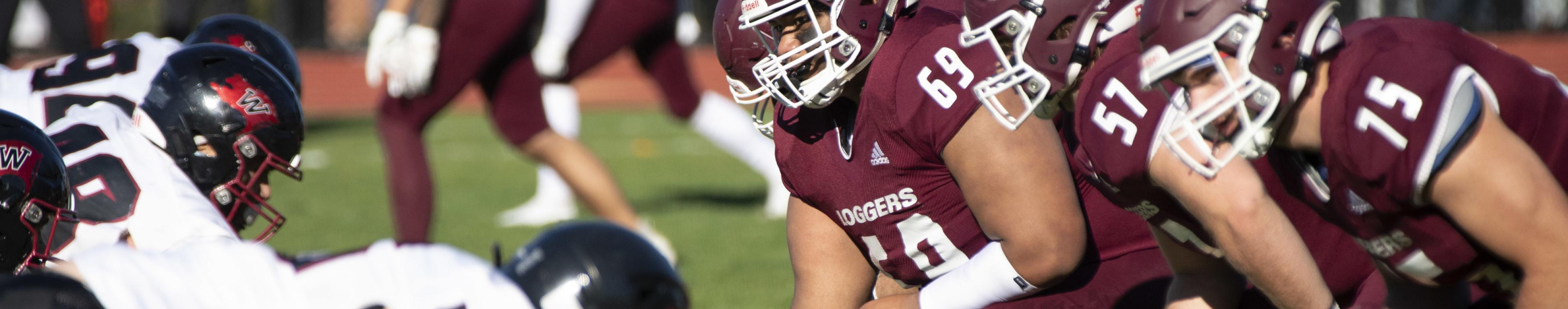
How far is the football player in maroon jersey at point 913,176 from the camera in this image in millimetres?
2357

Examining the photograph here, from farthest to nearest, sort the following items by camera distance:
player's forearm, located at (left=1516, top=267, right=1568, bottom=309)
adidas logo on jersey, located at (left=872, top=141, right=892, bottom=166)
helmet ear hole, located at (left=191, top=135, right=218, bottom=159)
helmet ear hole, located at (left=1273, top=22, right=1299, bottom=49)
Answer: helmet ear hole, located at (left=191, top=135, right=218, bottom=159) → adidas logo on jersey, located at (left=872, top=141, right=892, bottom=166) → helmet ear hole, located at (left=1273, top=22, right=1299, bottom=49) → player's forearm, located at (left=1516, top=267, right=1568, bottom=309)

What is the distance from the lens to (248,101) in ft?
10.1

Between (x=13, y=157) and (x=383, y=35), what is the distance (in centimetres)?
257

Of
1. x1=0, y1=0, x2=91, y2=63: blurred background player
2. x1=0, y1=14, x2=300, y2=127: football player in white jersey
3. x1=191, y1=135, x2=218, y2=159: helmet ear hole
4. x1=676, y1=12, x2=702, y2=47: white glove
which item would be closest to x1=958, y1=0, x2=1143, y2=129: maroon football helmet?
x1=191, y1=135, x2=218, y2=159: helmet ear hole

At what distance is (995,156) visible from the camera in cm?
232

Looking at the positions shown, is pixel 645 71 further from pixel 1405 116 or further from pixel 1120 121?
pixel 1405 116

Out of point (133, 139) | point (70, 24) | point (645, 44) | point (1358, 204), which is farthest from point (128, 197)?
point (70, 24)

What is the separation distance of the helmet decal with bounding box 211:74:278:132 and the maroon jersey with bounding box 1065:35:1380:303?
1717 millimetres

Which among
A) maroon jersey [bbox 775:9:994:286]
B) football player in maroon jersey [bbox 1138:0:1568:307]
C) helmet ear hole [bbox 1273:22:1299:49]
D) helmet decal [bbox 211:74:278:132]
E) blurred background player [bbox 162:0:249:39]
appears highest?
helmet ear hole [bbox 1273:22:1299:49]

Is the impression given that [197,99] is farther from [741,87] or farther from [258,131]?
[741,87]

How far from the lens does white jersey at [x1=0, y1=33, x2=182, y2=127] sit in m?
3.27

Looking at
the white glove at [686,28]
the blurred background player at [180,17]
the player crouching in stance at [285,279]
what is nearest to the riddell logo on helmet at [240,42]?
the player crouching in stance at [285,279]

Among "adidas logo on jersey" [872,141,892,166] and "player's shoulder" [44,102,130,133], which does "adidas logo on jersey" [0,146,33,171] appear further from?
"adidas logo on jersey" [872,141,892,166]

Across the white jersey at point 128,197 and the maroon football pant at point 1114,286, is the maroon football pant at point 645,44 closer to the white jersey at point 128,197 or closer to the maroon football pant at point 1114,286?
the white jersey at point 128,197
